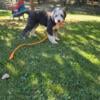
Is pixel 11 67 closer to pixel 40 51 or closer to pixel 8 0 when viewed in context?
pixel 40 51

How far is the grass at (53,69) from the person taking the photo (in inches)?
226

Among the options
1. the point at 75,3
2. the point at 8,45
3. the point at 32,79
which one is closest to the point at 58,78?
the point at 32,79

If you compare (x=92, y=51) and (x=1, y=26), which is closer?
(x=92, y=51)

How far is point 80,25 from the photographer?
1083 centimetres

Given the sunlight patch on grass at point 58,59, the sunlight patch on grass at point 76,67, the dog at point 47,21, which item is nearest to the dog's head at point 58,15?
the dog at point 47,21

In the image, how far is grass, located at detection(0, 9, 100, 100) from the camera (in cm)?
575

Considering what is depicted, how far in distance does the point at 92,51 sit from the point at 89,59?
60cm

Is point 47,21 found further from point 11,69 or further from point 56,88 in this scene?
point 56,88

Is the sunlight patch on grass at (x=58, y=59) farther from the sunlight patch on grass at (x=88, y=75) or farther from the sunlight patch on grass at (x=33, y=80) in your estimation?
the sunlight patch on grass at (x=33, y=80)

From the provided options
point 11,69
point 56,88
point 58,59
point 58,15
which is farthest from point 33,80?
point 58,15

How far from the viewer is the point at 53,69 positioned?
21.9 ft

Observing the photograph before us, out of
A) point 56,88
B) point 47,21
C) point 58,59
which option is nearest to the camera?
point 56,88

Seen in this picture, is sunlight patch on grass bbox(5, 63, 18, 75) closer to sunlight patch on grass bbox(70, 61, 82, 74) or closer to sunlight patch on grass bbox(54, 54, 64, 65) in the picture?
sunlight patch on grass bbox(54, 54, 64, 65)

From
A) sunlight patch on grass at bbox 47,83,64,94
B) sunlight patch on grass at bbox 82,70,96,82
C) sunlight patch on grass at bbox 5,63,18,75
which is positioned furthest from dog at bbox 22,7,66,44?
sunlight patch on grass at bbox 47,83,64,94
